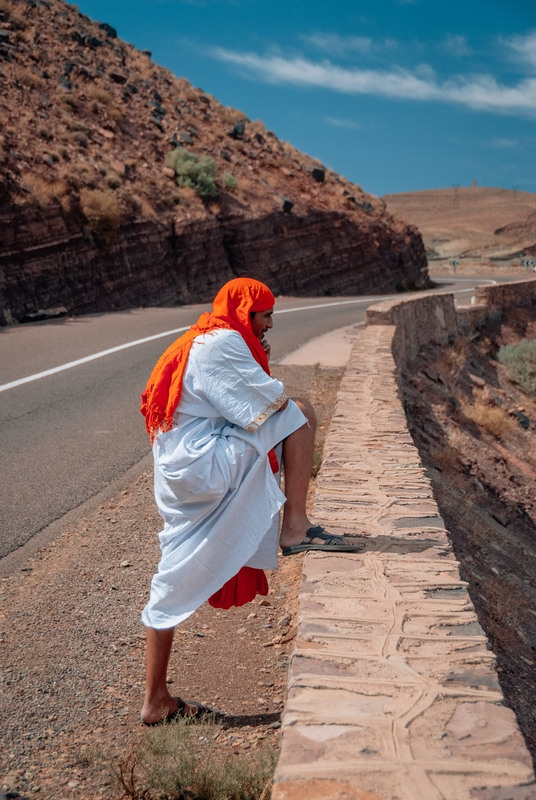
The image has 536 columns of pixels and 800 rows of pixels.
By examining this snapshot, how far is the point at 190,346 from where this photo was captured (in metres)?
3.45

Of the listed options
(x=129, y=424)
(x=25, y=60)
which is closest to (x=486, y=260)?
(x=25, y=60)

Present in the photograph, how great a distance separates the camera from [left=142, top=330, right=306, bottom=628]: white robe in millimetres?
3223

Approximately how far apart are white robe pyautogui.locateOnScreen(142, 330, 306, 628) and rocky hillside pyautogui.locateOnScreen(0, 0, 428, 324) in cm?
1321

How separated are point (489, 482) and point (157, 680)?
6.34 m

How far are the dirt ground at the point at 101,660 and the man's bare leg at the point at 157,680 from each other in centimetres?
11

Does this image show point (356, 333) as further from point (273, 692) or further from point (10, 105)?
point (10, 105)

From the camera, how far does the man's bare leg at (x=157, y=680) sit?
10.6 feet

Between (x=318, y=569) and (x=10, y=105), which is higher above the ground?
(x=10, y=105)

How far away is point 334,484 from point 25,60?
26842 mm

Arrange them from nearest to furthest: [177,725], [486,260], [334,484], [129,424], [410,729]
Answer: [410,729] → [177,725] → [334,484] → [129,424] → [486,260]

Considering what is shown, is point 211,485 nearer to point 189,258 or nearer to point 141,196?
point 189,258

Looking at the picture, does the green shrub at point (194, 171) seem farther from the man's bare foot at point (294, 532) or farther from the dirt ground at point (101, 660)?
the man's bare foot at point (294, 532)

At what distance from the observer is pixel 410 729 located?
89.2 inches

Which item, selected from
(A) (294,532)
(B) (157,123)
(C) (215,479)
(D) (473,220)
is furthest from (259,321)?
(D) (473,220)
